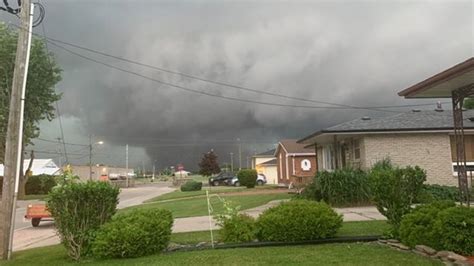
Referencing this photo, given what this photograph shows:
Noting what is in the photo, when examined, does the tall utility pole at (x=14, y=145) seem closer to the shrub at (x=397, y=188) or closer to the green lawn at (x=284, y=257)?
the green lawn at (x=284, y=257)

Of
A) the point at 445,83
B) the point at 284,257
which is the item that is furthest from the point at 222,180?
the point at 284,257

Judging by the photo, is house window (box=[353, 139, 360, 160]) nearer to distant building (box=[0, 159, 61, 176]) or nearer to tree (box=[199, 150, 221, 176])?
tree (box=[199, 150, 221, 176])

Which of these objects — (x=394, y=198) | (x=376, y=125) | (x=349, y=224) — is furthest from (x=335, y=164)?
(x=394, y=198)

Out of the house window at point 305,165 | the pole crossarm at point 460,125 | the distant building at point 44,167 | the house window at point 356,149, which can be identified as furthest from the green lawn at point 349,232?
the distant building at point 44,167

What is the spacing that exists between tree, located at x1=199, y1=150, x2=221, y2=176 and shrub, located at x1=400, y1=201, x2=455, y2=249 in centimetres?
6566

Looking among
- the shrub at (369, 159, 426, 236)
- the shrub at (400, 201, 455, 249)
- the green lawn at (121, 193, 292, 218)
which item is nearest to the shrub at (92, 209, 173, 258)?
the shrub at (369, 159, 426, 236)

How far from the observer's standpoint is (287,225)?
10086 millimetres

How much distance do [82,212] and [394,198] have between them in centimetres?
642

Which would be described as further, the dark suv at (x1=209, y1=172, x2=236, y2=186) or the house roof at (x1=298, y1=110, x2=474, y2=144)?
the dark suv at (x1=209, y1=172, x2=236, y2=186)

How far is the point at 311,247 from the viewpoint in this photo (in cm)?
959

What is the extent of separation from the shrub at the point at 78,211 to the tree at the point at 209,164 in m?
64.6

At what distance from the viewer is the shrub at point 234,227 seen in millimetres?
10266

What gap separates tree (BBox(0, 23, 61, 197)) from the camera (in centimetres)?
3803

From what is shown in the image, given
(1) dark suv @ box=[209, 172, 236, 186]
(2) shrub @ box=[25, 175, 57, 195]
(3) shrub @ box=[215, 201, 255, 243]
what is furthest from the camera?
(1) dark suv @ box=[209, 172, 236, 186]
